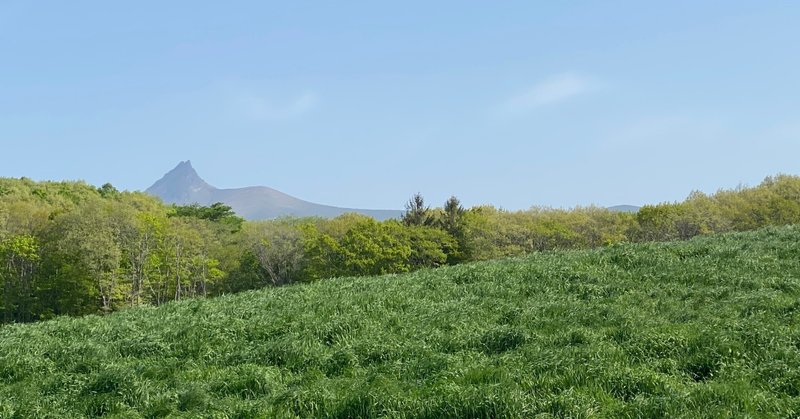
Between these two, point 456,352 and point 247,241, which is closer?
point 456,352

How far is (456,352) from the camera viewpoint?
10.6 meters

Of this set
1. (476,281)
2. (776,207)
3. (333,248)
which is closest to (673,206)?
(776,207)

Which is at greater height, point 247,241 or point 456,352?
point 247,241

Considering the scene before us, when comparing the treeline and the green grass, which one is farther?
the treeline

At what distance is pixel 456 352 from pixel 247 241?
215 feet

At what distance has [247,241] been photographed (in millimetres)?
73500

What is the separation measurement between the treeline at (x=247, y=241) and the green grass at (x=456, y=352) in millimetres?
47749

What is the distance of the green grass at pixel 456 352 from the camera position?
786 centimetres

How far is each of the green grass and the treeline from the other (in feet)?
157

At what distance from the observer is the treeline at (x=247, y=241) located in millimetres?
60312

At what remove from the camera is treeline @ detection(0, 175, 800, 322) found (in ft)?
198

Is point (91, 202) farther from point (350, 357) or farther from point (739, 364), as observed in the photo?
point (739, 364)

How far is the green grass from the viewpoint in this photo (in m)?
7.86

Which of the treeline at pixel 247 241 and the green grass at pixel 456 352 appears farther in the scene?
the treeline at pixel 247 241
